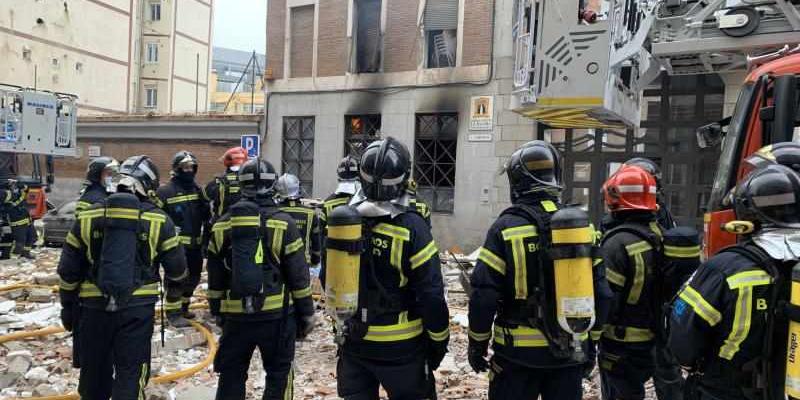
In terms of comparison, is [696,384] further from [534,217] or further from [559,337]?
[534,217]

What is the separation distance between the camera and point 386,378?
338 centimetres

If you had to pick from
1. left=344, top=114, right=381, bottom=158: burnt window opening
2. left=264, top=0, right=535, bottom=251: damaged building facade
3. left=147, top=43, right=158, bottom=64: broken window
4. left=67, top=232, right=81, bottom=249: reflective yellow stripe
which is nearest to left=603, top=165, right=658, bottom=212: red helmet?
left=67, top=232, right=81, bottom=249: reflective yellow stripe

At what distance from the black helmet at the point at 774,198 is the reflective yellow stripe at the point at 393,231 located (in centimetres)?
158


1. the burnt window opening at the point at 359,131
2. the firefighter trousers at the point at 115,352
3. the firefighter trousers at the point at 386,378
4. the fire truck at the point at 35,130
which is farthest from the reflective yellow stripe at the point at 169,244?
the fire truck at the point at 35,130

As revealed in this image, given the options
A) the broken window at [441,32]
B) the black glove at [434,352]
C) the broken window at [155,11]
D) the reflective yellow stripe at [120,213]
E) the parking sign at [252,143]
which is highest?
the broken window at [155,11]

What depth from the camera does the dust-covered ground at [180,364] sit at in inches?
209

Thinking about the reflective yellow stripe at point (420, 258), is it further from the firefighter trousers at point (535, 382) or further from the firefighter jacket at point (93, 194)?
the firefighter jacket at point (93, 194)

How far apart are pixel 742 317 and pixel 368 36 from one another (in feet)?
44.5

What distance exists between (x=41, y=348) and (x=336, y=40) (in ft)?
35.1

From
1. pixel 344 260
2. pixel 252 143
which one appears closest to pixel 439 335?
pixel 344 260

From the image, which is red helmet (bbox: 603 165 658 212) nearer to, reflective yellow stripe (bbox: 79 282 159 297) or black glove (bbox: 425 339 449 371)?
black glove (bbox: 425 339 449 371)

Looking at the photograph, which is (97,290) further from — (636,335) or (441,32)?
(441,32)

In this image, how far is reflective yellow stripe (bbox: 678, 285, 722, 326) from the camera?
246cm

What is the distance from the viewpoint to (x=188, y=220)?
7359mm
